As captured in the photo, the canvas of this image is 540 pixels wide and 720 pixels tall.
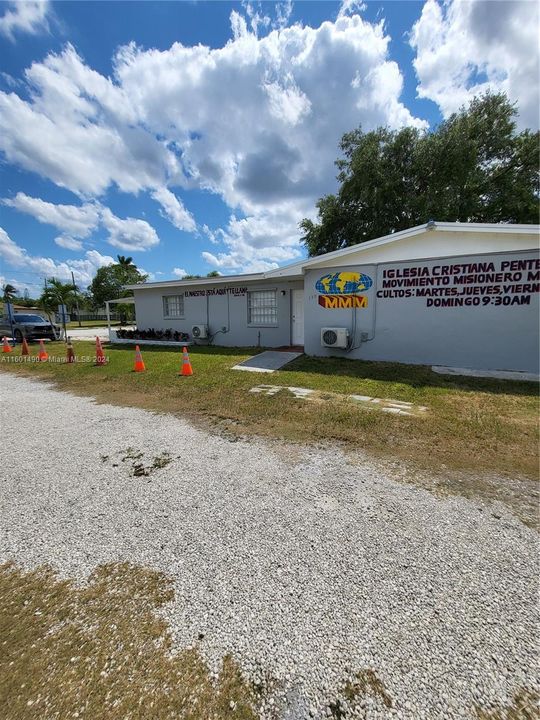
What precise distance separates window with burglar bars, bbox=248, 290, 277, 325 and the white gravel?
28.9 ft

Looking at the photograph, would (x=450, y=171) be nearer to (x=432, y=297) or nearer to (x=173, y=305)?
(x=432, y=297)

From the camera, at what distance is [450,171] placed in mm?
15672

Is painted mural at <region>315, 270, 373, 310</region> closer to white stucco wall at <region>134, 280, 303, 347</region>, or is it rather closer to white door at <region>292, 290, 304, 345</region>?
white door at <region>292, 290, 304, 345</region>

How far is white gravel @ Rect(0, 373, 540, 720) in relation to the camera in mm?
1374

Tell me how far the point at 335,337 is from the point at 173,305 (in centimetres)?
884

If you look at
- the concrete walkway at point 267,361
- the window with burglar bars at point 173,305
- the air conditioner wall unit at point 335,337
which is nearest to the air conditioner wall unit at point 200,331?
the window with burglar bars at point 173,305

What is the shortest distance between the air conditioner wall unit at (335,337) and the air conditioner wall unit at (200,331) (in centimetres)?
588

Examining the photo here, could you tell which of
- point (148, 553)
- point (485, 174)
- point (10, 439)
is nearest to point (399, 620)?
point (148, 553)

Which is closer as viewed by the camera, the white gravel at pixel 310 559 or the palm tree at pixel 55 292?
the white gravel at pixel 310 559

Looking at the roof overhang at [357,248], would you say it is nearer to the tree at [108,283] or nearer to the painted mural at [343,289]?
the painted mural at [343,289]

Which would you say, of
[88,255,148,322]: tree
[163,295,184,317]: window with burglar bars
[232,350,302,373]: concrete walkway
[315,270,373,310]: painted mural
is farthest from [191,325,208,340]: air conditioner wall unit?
[88,255,148,322]: tree

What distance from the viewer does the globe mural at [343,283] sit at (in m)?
8.65

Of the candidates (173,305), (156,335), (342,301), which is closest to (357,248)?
(342,301)

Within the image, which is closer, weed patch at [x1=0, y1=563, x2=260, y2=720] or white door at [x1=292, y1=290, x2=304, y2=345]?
weed patch at [x1=0, y1=563, x2=260, y2=720]
